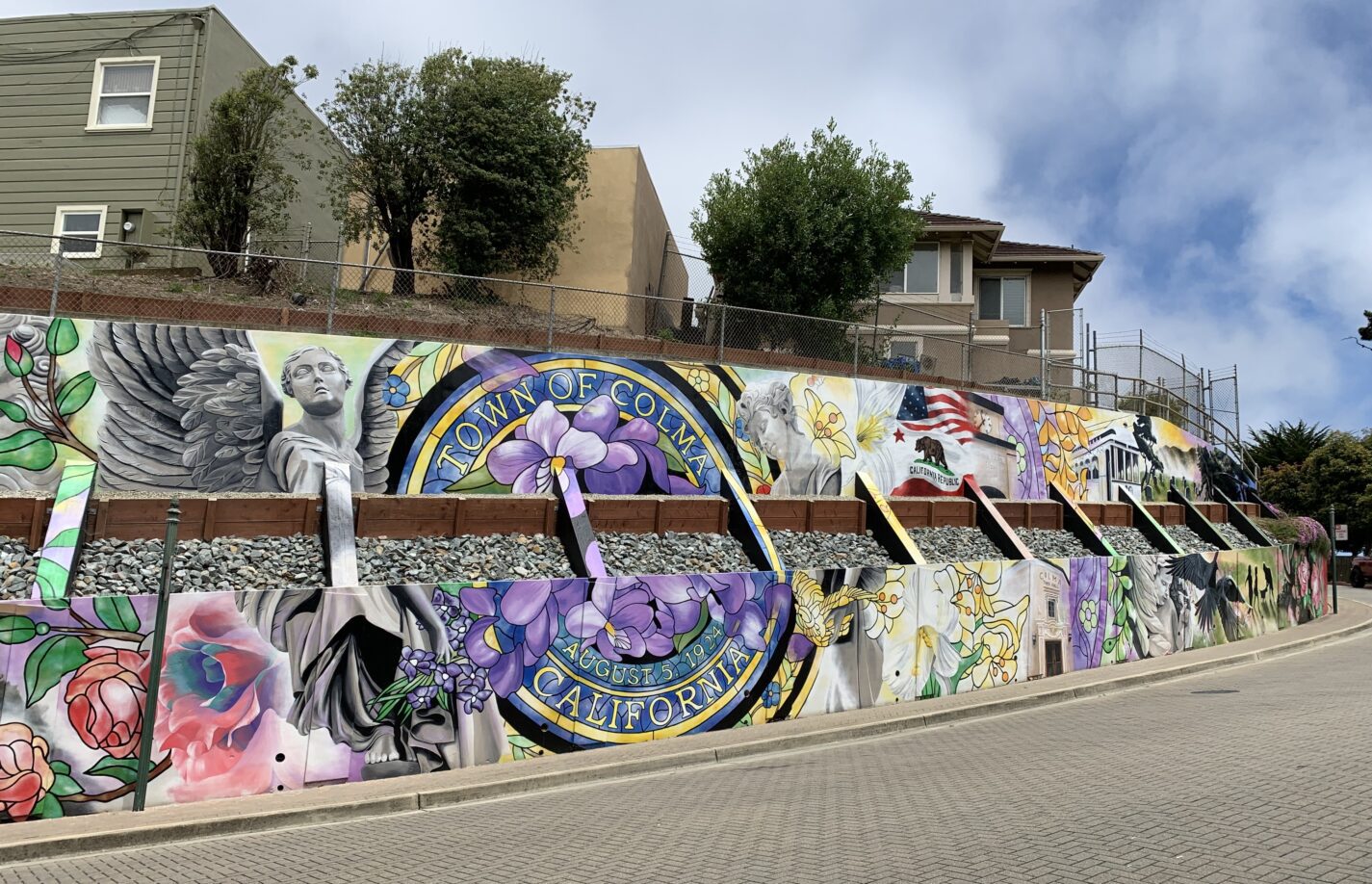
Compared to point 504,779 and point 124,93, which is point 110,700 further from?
point 124,93

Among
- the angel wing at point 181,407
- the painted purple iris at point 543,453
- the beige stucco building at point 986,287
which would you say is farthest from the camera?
the beige stucco building at point 986,287

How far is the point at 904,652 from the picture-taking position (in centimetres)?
1401

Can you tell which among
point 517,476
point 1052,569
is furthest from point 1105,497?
point 517,476

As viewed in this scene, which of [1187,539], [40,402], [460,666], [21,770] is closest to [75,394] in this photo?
[40,402]

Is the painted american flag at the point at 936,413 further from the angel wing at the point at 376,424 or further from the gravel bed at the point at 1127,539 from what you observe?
the angel wing at the point at 376,424

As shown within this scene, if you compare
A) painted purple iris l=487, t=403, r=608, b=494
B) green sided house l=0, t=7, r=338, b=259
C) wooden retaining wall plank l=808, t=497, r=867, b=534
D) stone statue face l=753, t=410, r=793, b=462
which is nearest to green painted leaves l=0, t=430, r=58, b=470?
painted purple iris l=487, t=403, r=608, b=494

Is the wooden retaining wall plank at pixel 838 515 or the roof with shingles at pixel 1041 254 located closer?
the wooden retaining wall plank at pixel 838 515

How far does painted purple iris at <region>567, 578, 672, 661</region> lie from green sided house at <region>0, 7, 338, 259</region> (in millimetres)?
13976

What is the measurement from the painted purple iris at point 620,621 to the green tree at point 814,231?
13790 mm

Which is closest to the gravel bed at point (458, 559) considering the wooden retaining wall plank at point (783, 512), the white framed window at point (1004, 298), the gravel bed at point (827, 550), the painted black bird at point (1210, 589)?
the gravel bed at point (827, 550)

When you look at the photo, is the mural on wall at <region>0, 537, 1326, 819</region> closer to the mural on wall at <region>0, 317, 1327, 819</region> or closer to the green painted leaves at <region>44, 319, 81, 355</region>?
the mural on wall at <region>0, 317, 1327, 819</region>

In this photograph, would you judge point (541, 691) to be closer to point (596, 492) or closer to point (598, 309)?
point (596, 492)

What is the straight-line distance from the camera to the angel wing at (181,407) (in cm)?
1234

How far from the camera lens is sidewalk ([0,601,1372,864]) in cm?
761
